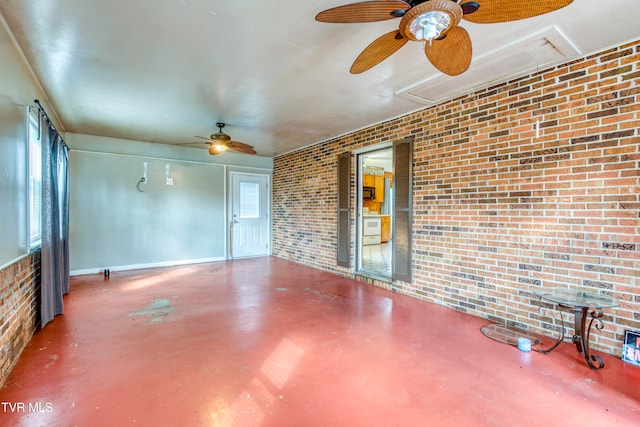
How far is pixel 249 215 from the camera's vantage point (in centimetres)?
723

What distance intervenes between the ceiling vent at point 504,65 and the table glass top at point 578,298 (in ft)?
6.67

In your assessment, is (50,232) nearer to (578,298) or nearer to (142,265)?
(142,265)

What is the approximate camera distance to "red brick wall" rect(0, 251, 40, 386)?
6.81ft

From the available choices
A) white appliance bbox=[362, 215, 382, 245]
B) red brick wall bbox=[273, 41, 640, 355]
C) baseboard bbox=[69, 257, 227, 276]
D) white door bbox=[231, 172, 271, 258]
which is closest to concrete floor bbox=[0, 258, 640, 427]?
red brick wall bbox=[273, 41, 640, 355]

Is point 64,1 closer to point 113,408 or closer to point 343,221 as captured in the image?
point 113,408

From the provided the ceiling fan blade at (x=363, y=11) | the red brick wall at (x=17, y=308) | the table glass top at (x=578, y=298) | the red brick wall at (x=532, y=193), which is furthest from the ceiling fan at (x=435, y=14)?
the red brick wall at (x=17, y=308)

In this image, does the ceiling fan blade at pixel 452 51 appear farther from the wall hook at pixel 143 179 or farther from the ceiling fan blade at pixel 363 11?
the wall hook at pixel 143 179

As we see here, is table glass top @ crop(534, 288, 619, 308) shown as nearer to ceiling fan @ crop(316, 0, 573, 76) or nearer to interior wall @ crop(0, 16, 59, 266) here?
ceiling fan @ crop(316, 0, 573, 76)

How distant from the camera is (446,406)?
5.90ft

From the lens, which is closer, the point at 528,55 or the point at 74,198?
the point at 528,55

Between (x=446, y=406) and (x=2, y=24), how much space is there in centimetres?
398

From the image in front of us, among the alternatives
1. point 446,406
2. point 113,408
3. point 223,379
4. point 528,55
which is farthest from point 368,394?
point 528,55

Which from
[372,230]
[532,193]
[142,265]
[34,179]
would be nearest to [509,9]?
[532,193]

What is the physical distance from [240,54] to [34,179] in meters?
2.46
